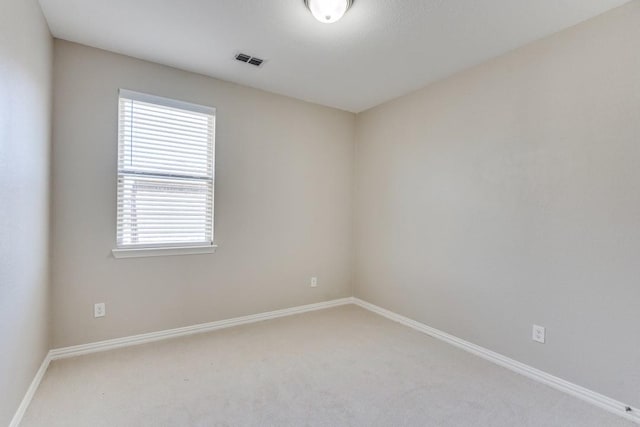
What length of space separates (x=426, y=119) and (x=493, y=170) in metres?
0.90

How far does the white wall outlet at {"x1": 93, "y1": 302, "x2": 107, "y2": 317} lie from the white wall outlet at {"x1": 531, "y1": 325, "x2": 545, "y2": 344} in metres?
3.39

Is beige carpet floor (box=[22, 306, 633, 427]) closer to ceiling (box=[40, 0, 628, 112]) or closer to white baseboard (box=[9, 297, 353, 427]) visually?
white baseboard (box=[9, 297, 353, 427])

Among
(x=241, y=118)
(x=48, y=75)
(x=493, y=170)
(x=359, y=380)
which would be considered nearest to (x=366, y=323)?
(x=359, y=380)

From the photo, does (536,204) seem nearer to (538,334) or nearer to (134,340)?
(538,334)

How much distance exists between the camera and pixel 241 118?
10.7 ft

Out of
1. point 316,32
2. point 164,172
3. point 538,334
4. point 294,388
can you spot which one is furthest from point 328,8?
point 538,334

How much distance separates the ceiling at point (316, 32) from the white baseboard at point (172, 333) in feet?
7.93

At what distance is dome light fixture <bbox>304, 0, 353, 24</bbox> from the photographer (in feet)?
6.27

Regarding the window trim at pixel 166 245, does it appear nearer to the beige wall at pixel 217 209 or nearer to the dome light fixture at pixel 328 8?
the beige wall at pixel 217 209

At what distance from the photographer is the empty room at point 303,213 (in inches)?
75.4

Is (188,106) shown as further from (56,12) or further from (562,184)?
(562,184)

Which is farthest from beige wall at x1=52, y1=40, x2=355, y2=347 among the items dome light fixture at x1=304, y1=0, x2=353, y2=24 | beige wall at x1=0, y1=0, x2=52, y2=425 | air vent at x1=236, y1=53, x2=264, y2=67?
dome light fixture at x1=304, y1=0, x2=353, y2=24

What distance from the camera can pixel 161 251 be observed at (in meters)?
2.85

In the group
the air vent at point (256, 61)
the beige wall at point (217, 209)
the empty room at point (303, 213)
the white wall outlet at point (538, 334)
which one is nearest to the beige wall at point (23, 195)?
the empty room at point (303, 213)
